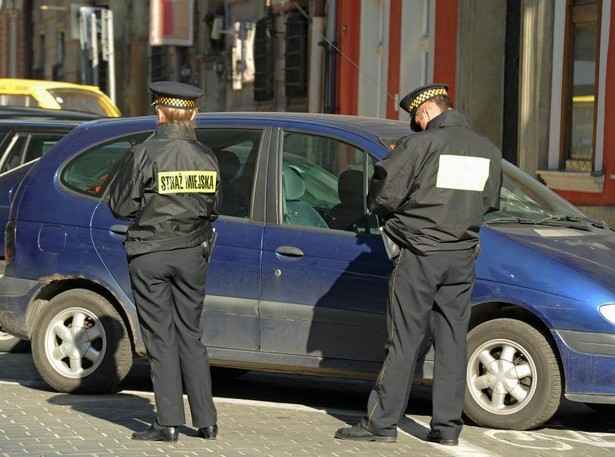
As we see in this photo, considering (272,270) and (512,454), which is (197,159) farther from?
(512,454)

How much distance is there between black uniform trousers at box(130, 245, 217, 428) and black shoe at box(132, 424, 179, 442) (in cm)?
4

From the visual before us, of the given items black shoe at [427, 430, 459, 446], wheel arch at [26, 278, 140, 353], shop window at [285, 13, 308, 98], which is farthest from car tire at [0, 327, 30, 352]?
shop window at [285, 13, 308, 98]

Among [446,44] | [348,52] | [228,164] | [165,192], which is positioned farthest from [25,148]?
[348,52]

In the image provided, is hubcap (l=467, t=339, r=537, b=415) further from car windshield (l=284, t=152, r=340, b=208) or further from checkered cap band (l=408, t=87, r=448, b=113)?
checkered cap band (l=408, t=87, r=448, b=113)

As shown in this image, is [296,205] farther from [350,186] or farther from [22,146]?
[22,146]

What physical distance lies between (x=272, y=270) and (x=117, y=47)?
2901 centimetres

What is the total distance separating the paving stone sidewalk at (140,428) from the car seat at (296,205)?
103 cm

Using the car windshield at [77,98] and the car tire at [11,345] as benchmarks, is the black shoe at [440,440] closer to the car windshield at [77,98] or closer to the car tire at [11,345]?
the car tire at [11,345]

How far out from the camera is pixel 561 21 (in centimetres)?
1848

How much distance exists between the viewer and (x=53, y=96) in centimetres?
2103

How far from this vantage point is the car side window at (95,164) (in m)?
9.79

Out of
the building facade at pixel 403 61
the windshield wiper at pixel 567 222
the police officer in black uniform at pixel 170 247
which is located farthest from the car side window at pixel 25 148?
the police officer in black uniform at pixel 170 247

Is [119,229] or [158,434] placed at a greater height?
[119,229]

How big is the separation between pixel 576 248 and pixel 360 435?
1.59 meters
